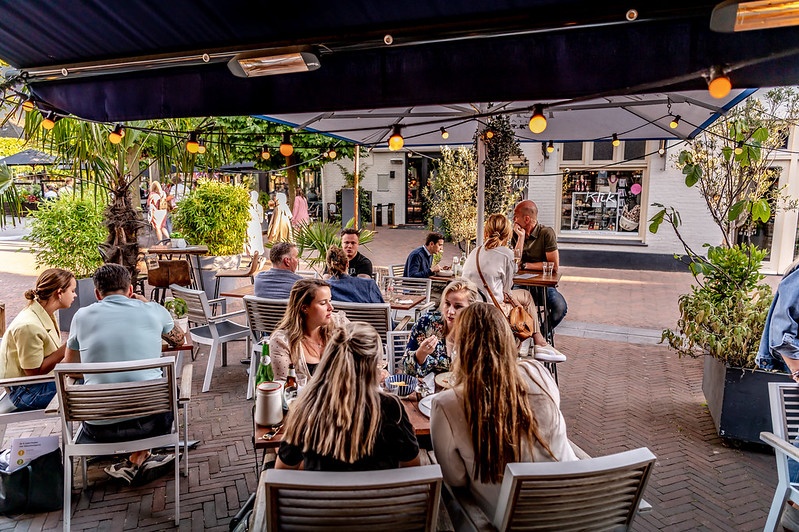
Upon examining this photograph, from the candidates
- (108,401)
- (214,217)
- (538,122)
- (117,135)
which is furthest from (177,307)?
(214,217)

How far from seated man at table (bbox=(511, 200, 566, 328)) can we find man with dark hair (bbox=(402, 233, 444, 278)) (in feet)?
3.25

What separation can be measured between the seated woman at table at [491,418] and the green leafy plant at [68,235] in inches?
258

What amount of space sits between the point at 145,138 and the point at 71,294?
3.32 metres

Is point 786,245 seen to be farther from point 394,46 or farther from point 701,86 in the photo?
point 394,46

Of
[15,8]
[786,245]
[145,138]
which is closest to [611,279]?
[786,245]

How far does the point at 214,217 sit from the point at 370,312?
616 centimetres

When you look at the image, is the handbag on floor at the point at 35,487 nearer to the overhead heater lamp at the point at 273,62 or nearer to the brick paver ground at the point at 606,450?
the brick paver ground at the point at 606,450

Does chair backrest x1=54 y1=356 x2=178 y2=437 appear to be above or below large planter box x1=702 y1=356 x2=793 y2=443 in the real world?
above

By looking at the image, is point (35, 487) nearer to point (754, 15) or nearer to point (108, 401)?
point (108, 401)

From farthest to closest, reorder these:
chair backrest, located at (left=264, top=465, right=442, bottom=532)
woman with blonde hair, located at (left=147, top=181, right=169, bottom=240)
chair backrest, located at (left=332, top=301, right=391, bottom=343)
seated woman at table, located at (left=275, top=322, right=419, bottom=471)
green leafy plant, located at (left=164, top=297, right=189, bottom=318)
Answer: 1. woman with blonde hair, located at (left=147, top=181, right=169, bottom=240)
2. green leafy plant, located at (left=164, top=297, right=189, bottom=318)
3. chair backrest, located at (left=332, top=301, right=391, bottom=343)
4. seated woman at table, located at (left=275, top=322, right=419, bottom=471)
5. chair backrest, located at (left=264, top=465, right=442, bottom=532)

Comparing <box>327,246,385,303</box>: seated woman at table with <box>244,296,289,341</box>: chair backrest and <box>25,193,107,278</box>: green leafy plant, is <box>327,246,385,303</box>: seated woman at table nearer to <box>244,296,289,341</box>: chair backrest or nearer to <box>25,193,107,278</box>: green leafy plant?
<box>244,296,289,341</box>: chair backrest

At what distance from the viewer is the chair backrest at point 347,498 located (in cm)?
157

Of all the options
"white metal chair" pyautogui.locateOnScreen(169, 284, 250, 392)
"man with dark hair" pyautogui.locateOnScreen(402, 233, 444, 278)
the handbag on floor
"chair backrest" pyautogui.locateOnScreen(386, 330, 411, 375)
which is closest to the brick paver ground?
the handbag on floor

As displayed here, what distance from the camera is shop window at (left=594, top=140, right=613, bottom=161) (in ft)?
41.9
